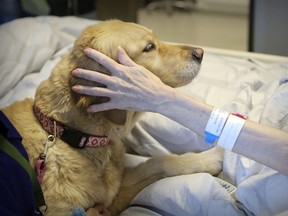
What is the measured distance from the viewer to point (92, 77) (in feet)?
3.48

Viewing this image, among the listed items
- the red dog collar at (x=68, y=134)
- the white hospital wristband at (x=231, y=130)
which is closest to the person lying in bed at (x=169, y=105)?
the white hospital wristband at (x=231, y=130)

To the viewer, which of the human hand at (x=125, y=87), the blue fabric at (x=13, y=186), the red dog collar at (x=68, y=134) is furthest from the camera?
the red dog collar at (x=68, y=134)

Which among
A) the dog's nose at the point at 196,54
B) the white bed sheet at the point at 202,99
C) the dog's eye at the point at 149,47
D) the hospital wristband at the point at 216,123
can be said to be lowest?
the white bed sheet at the point at 202,99

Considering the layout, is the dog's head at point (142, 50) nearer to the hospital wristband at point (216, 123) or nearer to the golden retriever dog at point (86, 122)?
the golden retriever dog at point (86, 122)

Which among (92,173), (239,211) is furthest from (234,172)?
(92,173)

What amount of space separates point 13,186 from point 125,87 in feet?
1.25

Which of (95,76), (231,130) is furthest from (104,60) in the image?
(231,130)

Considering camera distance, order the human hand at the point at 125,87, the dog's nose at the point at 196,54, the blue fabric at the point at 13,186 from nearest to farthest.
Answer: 1. the blue fabric at the point at 13,186
2. the human hand at the point at 125,87
3. the dog's nose at the point at 196,54

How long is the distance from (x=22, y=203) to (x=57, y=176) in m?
0.18

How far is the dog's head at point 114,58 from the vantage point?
112cm

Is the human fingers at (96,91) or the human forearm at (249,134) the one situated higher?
the human fingers at (96,91)

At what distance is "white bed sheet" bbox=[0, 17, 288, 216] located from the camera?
3.51ft

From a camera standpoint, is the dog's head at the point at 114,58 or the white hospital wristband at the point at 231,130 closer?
the white hospital wristband at the point at 231,130

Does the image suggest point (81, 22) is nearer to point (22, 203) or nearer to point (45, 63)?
point (45, 63)
